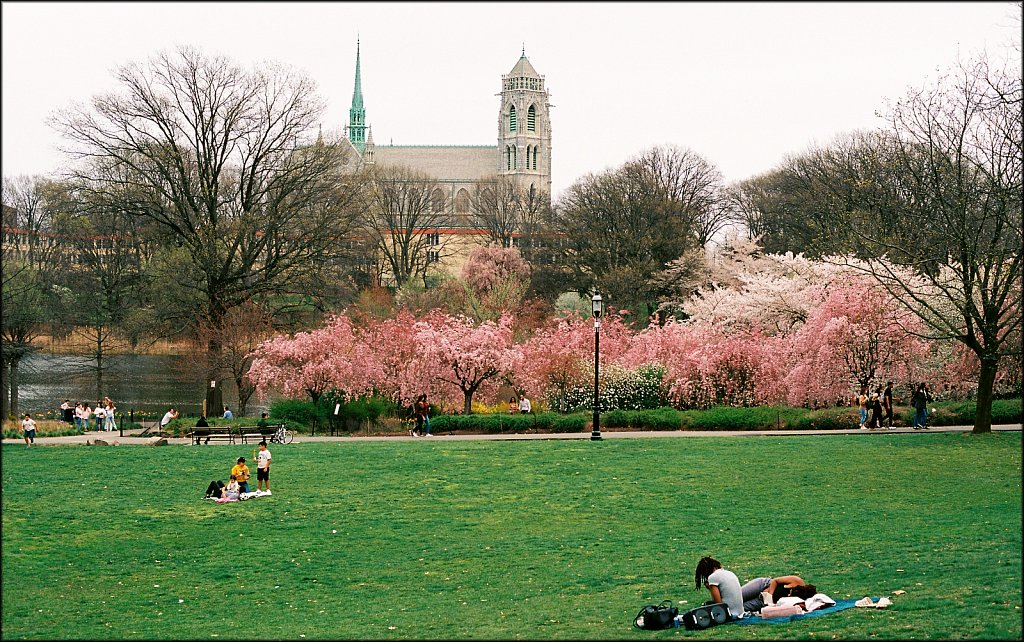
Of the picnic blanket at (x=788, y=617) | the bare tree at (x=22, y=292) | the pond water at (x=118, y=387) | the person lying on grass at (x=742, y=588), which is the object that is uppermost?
the bare tree at (x=22, y=292)

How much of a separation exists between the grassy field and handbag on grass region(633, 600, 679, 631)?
152 millimetres

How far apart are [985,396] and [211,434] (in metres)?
21.8

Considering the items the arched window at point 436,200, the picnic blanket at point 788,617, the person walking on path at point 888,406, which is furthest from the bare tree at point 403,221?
the picnic blanket at point 788,617

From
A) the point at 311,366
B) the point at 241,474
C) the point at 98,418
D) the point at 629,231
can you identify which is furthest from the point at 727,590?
the point at 629,231

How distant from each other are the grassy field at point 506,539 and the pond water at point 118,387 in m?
22.9

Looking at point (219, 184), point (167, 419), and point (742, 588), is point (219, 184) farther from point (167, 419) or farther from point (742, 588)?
point (742, 588)

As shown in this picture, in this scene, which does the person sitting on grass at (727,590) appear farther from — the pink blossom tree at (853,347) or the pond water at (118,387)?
the pond water at (118,387)

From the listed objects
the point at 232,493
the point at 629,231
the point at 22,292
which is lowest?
the point at 232,493

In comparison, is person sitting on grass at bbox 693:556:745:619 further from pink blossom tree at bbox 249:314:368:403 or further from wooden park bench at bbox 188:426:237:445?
pink blossom tree at bbox 249:314:368:403

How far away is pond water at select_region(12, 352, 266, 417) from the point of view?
50.5m

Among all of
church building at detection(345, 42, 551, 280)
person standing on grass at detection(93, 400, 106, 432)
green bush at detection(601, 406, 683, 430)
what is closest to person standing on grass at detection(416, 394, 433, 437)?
green bush at detection(601, 406, 683, 430)

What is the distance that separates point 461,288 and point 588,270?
7.90m

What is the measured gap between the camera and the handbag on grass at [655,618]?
39.8ft

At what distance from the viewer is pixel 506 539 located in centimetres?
1817
